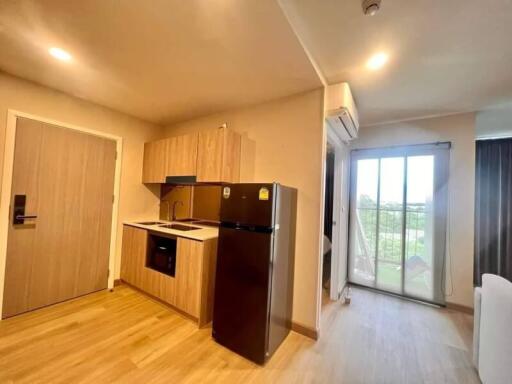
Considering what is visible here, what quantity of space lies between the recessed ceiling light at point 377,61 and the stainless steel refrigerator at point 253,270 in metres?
1.32

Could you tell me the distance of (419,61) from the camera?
179 cm

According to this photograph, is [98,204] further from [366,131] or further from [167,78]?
[366,131]

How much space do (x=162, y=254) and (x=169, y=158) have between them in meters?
1.25

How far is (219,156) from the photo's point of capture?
2.37 m

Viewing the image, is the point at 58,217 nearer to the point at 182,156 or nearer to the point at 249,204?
the point at 182,156

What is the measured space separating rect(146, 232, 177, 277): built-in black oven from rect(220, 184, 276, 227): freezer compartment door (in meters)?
0.92

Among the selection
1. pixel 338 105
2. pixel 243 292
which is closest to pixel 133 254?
pixel 243 292

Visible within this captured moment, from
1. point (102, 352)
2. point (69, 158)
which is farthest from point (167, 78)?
point (102, 352)

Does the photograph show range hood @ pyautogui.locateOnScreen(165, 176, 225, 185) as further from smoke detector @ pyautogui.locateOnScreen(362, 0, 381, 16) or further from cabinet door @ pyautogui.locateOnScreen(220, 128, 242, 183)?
smoke detector @ pyautogui.locateOnScreen(362, 0, 381, 16)

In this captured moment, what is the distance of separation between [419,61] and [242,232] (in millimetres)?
2073

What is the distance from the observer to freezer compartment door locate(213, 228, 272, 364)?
1717 millimetres

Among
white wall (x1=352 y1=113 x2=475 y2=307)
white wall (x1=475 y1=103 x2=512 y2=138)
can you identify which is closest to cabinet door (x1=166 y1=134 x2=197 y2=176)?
white wall (x1=352 y1=113 x2=475 y2=307)

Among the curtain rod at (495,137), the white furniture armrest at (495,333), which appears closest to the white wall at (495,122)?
the curtain rod at (495,137)

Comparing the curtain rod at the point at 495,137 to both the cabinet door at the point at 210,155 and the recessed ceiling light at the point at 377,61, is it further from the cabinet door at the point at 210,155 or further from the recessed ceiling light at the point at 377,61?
the cabinet door at the point at 210,155
